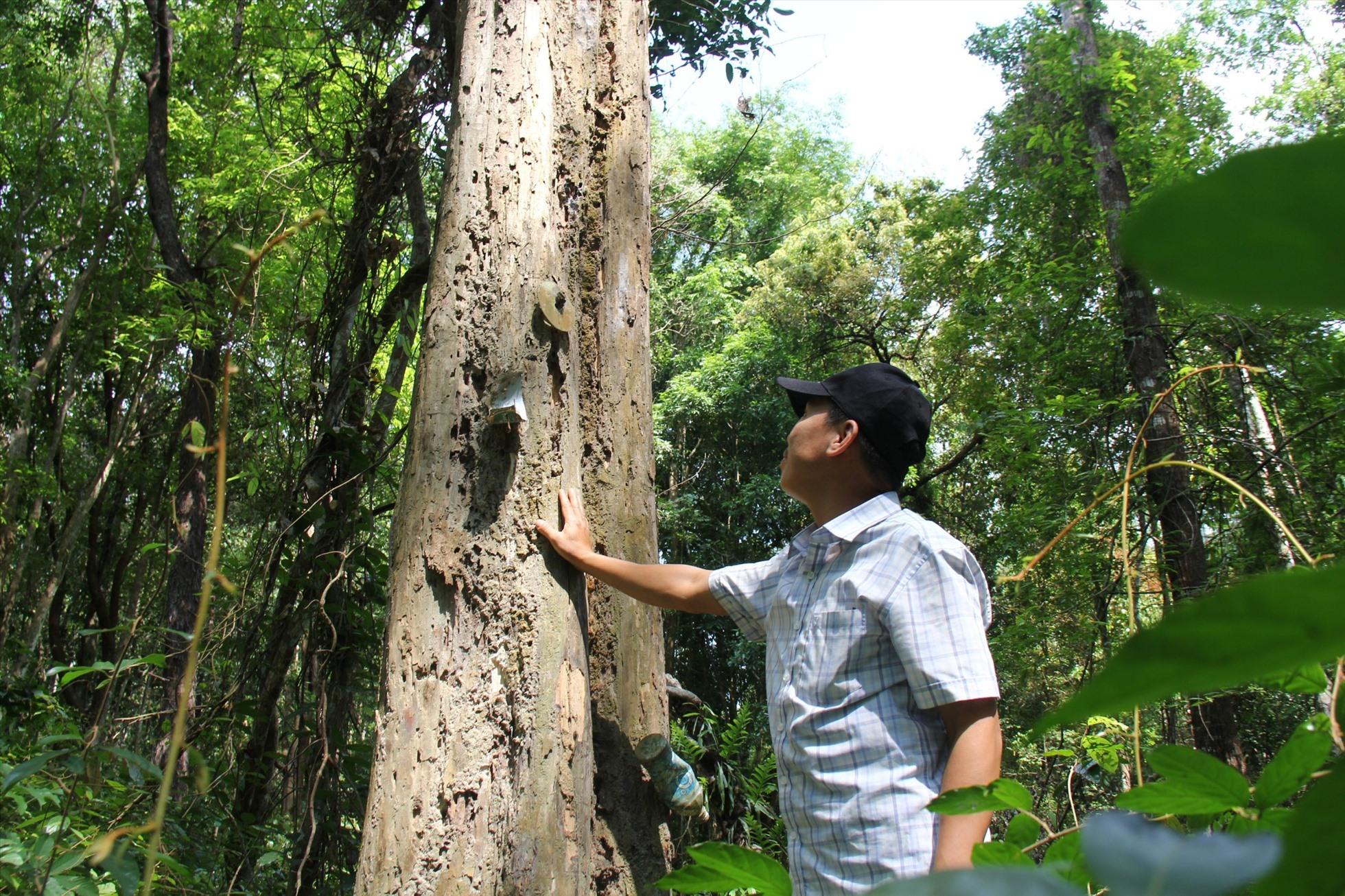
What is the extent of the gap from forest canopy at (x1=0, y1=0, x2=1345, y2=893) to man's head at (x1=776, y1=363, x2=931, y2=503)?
0.51 m

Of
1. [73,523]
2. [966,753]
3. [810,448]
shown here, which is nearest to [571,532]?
[810,448]

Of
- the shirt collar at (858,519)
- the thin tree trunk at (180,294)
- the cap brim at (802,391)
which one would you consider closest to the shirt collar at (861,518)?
the shirt collar at (858,519)

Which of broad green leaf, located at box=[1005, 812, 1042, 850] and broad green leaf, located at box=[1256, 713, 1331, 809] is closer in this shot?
broad green leaf, located at box=[1256, 713, 1331, 809]

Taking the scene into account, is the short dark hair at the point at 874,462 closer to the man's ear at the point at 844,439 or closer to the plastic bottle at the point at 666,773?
the man's ear at the point at 844,439

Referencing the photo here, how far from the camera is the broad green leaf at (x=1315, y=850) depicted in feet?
0.61

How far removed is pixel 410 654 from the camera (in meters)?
1.68

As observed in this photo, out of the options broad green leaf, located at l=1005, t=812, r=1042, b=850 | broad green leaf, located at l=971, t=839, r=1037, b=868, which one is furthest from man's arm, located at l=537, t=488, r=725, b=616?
broad green leaf, located at l=971, t=839, r=1037, b=868

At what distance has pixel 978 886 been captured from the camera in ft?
0.60

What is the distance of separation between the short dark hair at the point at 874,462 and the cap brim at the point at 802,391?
0.05 m

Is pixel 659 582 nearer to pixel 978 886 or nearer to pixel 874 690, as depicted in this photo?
pixel 874 690

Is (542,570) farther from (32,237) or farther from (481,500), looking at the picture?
(32,237)

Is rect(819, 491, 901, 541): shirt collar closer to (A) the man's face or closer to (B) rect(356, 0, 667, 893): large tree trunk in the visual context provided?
(A) the man's face

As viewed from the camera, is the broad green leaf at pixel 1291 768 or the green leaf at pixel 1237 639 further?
the broad green leaf at pixel 1291 768

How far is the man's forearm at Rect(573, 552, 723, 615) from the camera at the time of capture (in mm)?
1901
